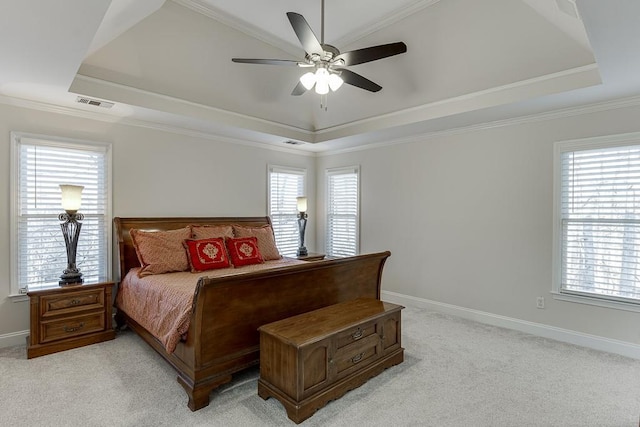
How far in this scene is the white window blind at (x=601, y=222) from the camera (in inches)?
129

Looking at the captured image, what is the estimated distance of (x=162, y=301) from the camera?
286cm

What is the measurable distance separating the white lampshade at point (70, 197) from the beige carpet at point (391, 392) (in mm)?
1431

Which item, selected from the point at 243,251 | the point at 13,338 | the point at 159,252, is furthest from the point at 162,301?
the point at 13,338

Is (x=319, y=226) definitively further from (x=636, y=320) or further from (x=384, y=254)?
(x=636, y=320)

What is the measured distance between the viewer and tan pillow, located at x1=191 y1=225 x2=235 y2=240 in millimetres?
4191

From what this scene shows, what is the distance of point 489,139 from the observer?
4.19m

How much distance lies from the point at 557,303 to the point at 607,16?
9.59 ft

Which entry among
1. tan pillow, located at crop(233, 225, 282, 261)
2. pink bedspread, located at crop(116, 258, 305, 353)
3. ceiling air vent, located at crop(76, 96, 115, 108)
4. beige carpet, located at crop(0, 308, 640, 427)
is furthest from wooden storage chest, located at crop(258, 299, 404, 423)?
ceiling air vent, located at crop(76, 96, 115, 108)

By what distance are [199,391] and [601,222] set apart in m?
4.06

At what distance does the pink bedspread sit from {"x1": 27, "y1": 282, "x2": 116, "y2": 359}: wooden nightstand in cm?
24

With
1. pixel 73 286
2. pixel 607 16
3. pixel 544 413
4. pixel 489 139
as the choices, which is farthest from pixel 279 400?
pixel 489 139

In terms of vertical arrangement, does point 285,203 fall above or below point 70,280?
above

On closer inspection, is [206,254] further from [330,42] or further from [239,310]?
[330,42]

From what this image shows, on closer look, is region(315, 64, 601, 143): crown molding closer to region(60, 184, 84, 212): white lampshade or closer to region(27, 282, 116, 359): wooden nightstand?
region(60, 184, 84, 212): white lampshade
